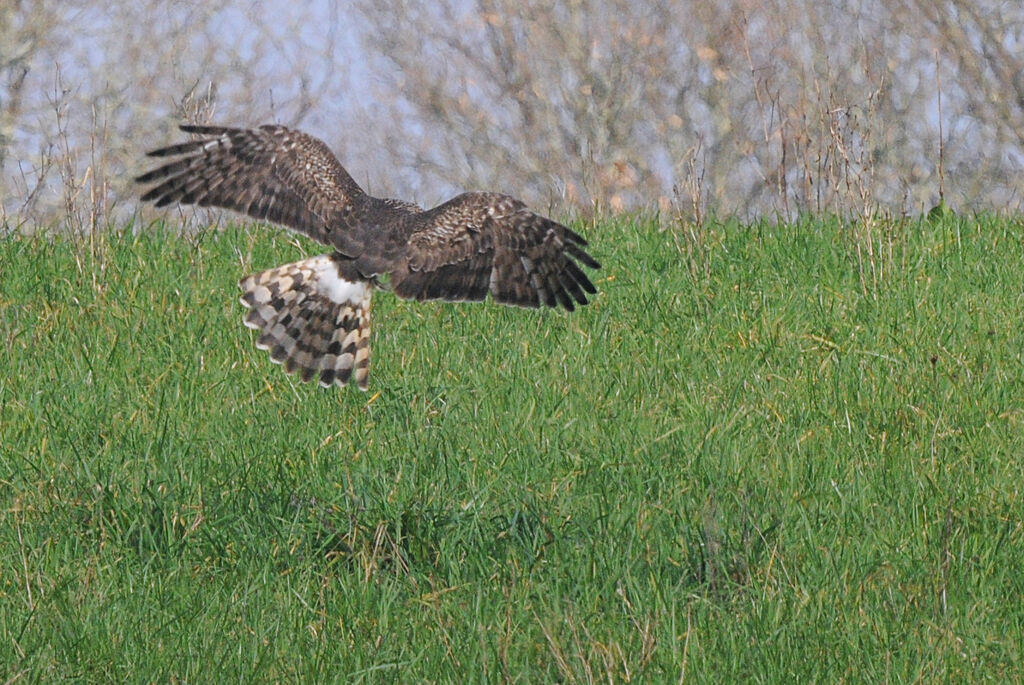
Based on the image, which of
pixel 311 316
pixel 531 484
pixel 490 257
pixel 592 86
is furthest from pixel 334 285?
pixel 592 86

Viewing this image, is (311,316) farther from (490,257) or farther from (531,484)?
(531,484)

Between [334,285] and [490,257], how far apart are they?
66cm

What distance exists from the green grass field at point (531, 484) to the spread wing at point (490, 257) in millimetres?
226

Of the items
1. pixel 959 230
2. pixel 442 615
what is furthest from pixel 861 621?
pixel 959 230

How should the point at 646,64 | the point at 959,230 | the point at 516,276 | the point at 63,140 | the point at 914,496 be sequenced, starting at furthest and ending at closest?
the point at 646,64
the point at 959,230
the point at 63,140
the point at 516,276
the point at 914,496

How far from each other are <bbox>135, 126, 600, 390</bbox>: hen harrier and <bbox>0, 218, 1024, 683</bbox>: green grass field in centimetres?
18

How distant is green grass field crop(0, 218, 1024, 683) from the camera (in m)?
3.45

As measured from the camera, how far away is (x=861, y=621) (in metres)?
3.54

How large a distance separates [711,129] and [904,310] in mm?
9140

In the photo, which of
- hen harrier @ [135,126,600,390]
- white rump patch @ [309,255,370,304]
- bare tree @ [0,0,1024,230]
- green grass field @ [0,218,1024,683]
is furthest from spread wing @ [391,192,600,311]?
bare tree @ [0,0,1024,230]

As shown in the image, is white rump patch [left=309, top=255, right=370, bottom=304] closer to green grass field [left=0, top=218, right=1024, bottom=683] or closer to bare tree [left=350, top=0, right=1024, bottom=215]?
green grass field [left=0, top=218, right=1024, bottom=683]

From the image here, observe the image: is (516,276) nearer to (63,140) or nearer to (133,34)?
(63,140)

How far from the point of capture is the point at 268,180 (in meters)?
5.67

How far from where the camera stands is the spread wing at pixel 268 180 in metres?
5.60
